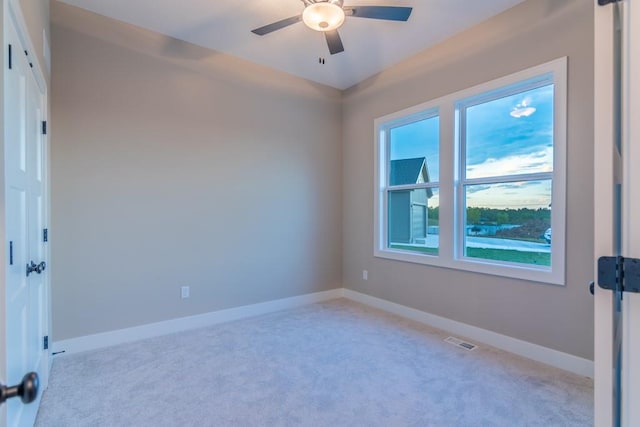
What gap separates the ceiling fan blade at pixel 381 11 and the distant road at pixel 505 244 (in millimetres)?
2127

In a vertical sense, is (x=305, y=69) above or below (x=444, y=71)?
above

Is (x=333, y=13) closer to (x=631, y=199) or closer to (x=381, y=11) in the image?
(x=381, y=11)

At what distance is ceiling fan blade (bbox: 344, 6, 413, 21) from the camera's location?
7.46 ft

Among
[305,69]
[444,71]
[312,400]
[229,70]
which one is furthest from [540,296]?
[229,70]

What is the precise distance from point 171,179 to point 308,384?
237 centimetres

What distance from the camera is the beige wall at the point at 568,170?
7.91 feet

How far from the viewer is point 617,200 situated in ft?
3.21

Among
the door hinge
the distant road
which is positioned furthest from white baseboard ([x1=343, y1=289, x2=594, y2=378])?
the door hinge

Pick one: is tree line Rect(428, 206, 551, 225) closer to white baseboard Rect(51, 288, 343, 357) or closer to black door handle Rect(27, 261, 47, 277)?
white baseboard Rect(51, 288, 343, 357)

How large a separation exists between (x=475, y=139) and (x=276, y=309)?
2.96 meters

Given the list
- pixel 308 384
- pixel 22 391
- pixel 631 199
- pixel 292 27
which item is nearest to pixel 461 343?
pixel 308 384

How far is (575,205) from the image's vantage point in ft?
8.08

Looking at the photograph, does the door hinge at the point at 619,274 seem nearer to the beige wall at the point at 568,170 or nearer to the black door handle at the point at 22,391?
the black door handle at the point at 22,391

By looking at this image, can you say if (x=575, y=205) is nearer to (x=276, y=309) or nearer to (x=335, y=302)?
(x=335, y=302)
